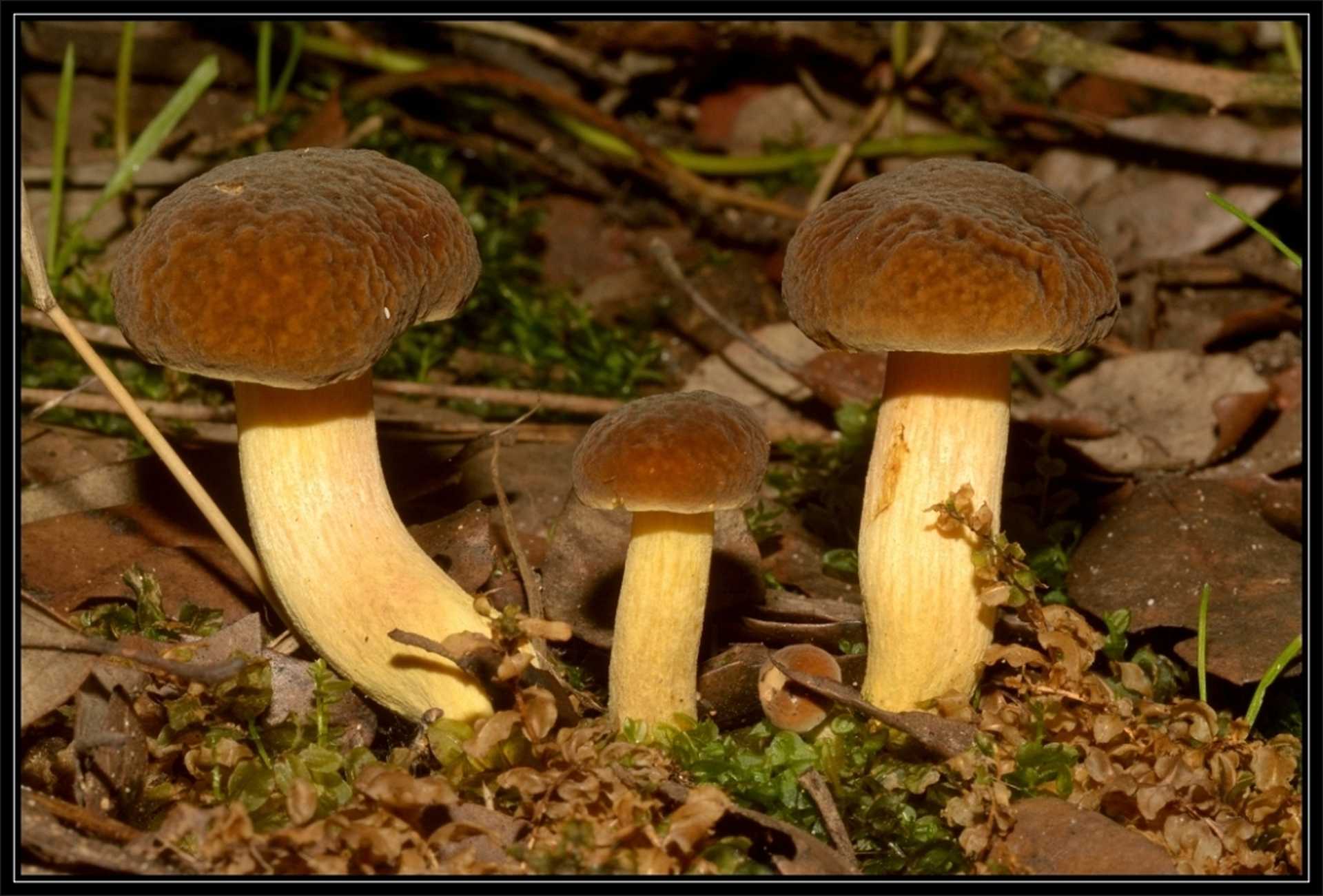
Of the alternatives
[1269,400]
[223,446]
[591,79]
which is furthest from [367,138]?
[1269,400]

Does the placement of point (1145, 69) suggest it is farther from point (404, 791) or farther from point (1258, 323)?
point (404, 791)

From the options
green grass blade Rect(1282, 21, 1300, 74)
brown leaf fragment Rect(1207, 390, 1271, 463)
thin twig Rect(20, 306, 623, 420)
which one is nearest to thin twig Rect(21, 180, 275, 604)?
thin twig Rect(20, 306, 623, 420)

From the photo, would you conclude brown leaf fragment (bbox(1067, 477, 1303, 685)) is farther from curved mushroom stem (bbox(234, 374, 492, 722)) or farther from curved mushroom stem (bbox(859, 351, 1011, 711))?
curved mushroom stem (bbox(234, 374, 492, 722))

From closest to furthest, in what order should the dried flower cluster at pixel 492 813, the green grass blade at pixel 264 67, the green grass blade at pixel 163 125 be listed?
the dried flower cluster at pixel 492 813
the green grass blade at pixel 163 125
the green grass blade at pixel 264 67

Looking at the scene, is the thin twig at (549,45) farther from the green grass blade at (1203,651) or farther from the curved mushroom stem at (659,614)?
the green grass blade at (1203,651)

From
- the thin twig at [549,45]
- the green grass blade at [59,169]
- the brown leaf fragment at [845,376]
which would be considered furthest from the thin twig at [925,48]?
the green grass blade at [59,169]

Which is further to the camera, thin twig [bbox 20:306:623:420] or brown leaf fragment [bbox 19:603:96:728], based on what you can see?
thin twig [bbox 20:306:623:420]
